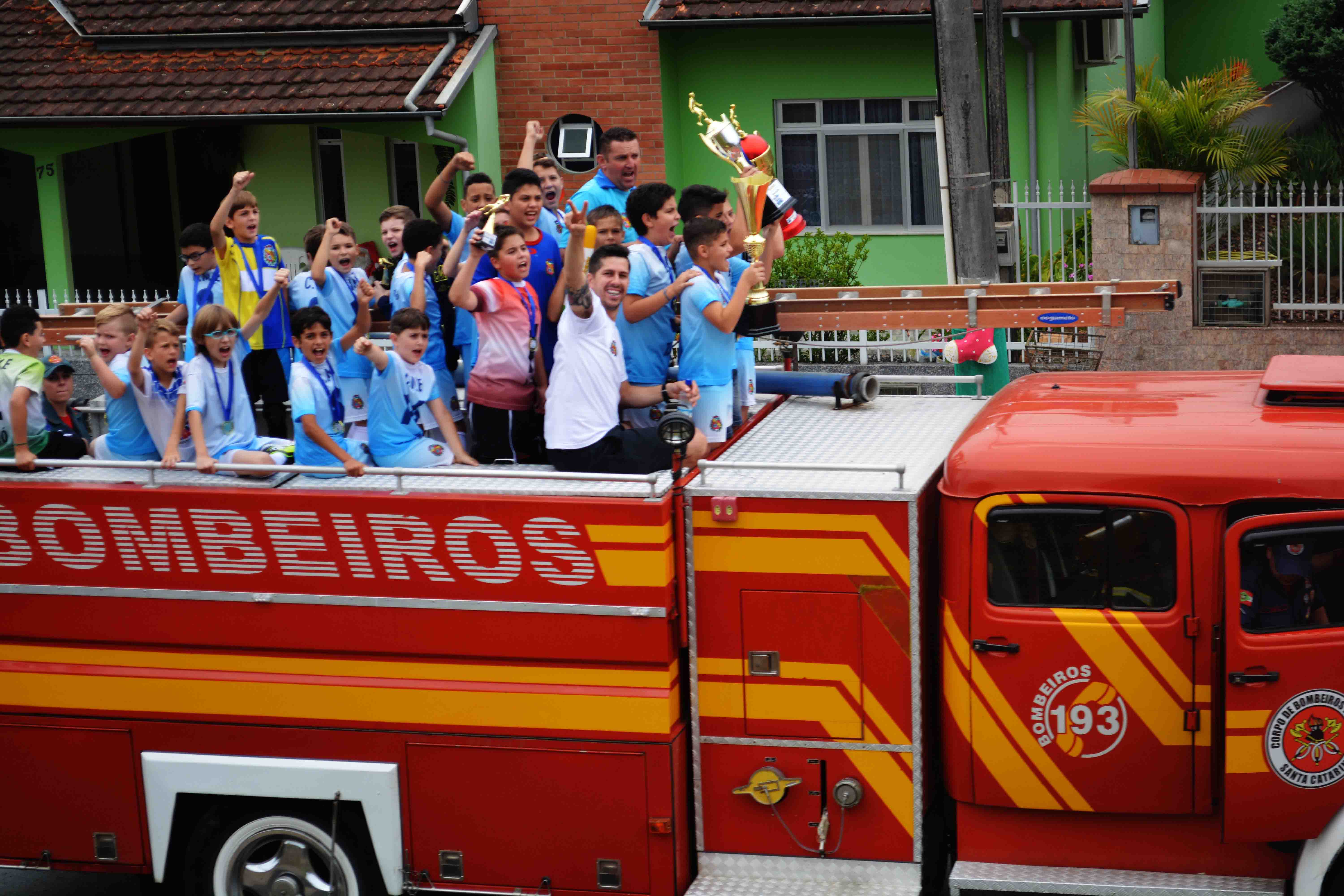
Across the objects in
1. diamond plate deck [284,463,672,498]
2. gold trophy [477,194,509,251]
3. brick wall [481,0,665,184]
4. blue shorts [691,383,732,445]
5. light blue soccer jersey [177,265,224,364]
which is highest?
brick wall [481,0,665,184]

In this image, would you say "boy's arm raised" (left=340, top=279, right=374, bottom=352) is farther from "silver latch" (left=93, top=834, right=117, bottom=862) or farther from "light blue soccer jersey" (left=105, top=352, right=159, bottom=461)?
"silver latch" (left=93, top=834, right=117, bottom=862)

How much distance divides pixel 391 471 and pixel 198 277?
316 cm

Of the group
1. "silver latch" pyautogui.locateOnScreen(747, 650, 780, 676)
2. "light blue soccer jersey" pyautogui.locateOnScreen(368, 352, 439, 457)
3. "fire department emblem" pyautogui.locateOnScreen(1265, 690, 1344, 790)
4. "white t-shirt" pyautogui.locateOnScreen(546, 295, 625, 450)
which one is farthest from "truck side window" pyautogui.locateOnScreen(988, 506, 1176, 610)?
"light blue soccer jersey" pyautogui.locateOnScreen(368, 352, 439, 457)

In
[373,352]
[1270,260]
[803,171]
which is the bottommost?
[373,352]

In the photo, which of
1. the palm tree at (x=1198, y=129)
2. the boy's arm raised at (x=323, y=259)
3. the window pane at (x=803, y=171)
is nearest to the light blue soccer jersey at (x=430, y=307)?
the boy's arm raised at (x=323, y=259)

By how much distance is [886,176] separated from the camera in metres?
16.9

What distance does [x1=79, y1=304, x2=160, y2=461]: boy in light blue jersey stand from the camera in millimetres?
6742

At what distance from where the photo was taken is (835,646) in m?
5.38

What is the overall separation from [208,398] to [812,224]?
37.8ft

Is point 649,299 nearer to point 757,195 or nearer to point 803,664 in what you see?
point 757,195

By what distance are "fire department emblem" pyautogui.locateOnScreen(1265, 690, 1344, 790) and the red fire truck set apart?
1 cm

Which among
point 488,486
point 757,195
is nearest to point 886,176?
point 757,195

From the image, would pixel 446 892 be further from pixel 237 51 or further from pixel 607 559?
pixel 237 51

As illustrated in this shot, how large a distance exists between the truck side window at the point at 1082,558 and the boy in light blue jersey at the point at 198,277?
4836mm
